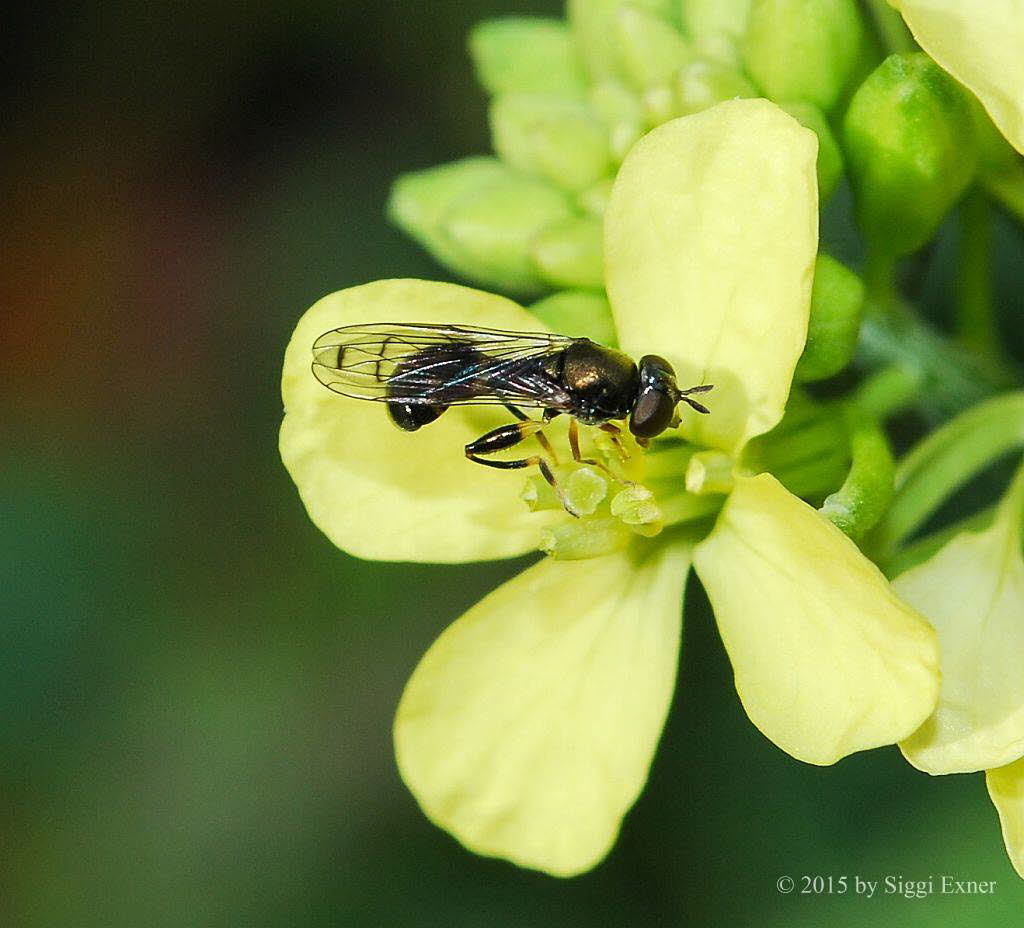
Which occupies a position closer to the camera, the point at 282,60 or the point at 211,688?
the point at 211,688

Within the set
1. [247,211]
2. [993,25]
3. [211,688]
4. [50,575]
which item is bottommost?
[211,688]

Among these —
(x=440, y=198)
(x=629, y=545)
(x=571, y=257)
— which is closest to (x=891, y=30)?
(x=571, y=257)

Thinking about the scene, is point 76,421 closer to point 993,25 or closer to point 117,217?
point 117,217

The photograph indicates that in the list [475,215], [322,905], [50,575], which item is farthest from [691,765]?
[50,575]

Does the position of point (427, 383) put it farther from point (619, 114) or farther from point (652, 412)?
point (619, 114)

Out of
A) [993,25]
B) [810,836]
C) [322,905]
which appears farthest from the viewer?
[322,905]

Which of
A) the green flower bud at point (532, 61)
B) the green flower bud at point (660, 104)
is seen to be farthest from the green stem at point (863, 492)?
the green flower bud at point (532, 61)
